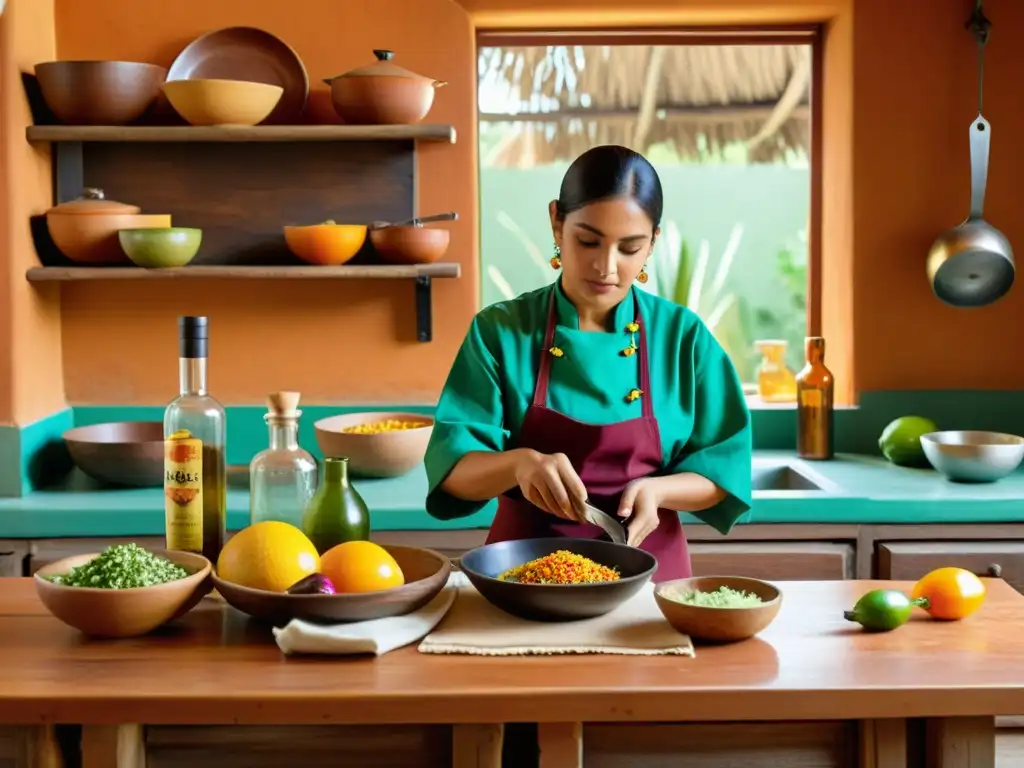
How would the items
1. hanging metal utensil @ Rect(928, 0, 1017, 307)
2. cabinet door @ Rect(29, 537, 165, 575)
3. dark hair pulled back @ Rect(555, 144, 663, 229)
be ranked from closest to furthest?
1. dark hair pulled back @ Rect(555, 144, 663, 229)
2. cabinet door @ Rect(29, 537, 165, 575)
3. hanging metal utensil @ Rect(928, 0, 1017, 307)

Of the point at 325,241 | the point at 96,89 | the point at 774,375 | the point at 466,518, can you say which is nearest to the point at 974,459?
the point at 774,375

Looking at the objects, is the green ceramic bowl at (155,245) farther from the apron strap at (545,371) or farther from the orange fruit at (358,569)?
the orange fruit at (358,569)

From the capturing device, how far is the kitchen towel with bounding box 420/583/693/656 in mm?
1547

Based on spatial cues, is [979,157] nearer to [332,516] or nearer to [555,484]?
[555,484]

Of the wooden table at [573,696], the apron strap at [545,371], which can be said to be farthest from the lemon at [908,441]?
the wooden table at [573,696]

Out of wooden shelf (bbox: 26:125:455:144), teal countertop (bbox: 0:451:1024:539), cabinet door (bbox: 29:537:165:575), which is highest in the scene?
wooden shelf (bbox: 26:125:455:144)

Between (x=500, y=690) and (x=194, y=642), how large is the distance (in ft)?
1.46

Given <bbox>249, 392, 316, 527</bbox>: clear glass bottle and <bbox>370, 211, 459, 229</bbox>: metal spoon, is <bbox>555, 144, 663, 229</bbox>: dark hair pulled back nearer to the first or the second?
<bbox>249, 392, 316, 527</bbox>: clear glass bottle

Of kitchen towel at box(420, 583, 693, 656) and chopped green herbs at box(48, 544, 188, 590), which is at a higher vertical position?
chopped green herbs at box(48, 544, 188, 590)

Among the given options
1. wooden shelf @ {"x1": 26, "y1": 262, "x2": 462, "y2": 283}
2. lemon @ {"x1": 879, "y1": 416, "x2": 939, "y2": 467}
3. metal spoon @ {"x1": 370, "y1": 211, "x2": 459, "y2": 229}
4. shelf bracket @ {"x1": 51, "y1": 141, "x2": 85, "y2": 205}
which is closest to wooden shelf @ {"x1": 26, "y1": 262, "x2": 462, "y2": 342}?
wooden shelf @ {"x1": 26, "y1": 262, "x2": 462, "y2": 283}

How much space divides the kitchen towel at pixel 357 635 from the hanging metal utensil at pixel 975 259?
85.8 inches

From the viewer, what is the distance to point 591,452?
210cm

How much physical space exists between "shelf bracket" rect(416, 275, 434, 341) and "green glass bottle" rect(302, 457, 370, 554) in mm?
1581

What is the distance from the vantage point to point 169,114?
130 inches
